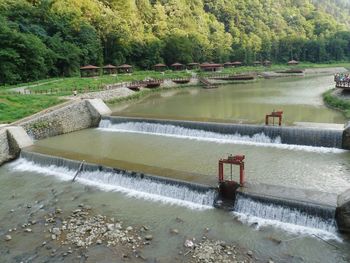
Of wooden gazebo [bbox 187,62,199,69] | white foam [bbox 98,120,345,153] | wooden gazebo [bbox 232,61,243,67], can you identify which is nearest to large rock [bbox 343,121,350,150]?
white foam [bbox 98,120,345,153]

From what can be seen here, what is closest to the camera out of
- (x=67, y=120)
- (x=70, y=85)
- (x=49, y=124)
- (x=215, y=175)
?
(x=215, y=175)

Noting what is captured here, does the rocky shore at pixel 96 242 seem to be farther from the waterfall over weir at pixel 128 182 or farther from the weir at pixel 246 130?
the weir at pixel 246 130

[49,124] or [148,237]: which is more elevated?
[49,124]

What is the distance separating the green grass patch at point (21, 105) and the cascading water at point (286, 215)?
63.9 feet

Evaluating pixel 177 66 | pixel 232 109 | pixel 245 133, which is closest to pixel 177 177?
pixel 245 133

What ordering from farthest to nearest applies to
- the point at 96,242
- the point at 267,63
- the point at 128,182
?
the point at 267,63, the point at 128,182, the point at 96,242

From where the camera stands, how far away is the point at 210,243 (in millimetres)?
11086

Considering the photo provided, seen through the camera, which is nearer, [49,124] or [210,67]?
[49,124]

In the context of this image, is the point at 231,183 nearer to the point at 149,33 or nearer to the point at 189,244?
the point at 189,244

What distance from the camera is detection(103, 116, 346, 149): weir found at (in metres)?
20.4

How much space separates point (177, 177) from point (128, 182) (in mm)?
2590

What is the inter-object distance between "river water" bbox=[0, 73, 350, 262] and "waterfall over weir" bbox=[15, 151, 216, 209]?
131 mm

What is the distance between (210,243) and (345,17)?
8144 inches

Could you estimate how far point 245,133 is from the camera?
74.2 feet
